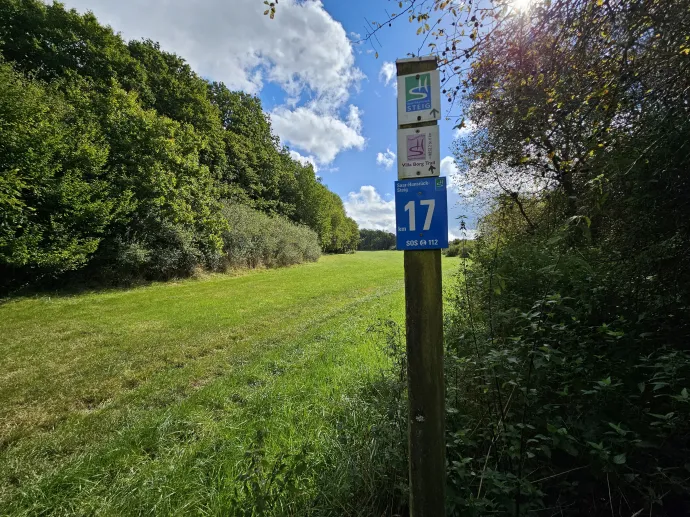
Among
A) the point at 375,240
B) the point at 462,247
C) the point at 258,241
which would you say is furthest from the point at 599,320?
the point at 375,240

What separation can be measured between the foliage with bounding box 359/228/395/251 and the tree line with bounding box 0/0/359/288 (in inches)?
2726

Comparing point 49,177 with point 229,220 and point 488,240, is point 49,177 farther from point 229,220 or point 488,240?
point 488,240

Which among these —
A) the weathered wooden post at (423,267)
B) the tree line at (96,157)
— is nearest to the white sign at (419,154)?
the weathered wooden post at (423,267)

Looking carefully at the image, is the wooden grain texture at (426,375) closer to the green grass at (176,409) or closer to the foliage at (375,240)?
the green grass at (176,409)

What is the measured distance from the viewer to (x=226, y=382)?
4363mm

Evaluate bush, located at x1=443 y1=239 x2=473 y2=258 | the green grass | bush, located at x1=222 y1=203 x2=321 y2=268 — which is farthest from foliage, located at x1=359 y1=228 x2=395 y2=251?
bush, located at x1=443 y1=239 x2=473 y2=258

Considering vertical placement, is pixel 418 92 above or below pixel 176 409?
above

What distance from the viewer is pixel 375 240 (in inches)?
3686

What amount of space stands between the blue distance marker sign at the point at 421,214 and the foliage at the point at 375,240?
87.3 meters

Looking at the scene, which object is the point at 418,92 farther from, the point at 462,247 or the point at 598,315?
the point at 598,315

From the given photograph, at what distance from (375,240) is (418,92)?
9270cm

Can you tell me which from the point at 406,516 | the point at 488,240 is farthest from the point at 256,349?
the point at 488,240

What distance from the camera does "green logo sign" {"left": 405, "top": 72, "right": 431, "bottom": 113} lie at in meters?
1.47

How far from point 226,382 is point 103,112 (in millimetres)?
15092
